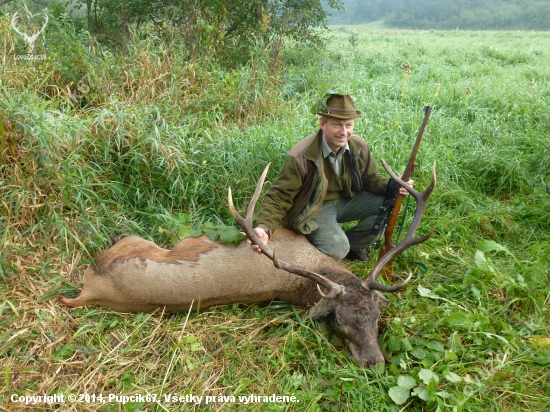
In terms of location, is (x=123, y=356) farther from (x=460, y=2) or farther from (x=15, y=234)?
(x=460, y=2)

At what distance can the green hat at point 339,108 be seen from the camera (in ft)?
10.5

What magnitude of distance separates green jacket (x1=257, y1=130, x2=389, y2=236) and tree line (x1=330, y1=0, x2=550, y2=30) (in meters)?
21.5


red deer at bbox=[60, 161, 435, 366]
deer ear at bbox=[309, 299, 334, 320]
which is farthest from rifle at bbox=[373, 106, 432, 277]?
deer ear at bbox=[309, 299, 334, 320]

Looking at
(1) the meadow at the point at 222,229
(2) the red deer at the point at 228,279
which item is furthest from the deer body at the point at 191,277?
(1) the meadow at the point at 222,229

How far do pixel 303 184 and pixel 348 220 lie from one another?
0.74 metres

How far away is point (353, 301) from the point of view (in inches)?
114

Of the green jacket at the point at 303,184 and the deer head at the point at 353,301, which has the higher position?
the green jacket at the point at 303,184

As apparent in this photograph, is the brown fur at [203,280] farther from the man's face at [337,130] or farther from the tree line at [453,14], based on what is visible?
the tree line at [453,14]

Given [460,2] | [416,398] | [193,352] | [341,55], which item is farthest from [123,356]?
[460,2]

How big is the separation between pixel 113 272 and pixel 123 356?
61 centimetres

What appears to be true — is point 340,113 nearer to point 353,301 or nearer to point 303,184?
point 303,184

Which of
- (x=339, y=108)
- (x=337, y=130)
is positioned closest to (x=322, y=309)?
(x=337, y=130)

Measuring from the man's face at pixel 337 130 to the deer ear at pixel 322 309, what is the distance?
1245mm

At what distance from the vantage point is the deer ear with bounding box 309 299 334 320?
9.80 ft
